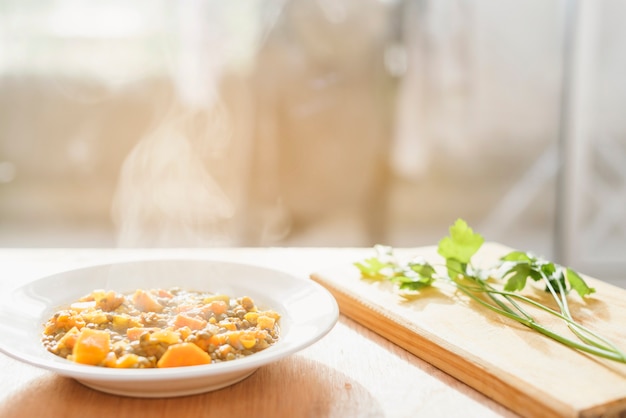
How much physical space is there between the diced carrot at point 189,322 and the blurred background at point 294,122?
3.87 metres

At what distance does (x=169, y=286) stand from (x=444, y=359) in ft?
1.57

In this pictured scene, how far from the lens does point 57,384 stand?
85 centimetres

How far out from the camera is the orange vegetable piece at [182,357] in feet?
2.57

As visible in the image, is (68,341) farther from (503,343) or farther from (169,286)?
(503,343)

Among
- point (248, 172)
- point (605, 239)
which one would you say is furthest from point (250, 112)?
point (605, 239)

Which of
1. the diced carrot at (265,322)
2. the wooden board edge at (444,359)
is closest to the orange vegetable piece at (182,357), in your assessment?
the diced carrot at (265,322)

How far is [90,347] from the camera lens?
80 cm

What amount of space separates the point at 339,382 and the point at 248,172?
14.1 ft

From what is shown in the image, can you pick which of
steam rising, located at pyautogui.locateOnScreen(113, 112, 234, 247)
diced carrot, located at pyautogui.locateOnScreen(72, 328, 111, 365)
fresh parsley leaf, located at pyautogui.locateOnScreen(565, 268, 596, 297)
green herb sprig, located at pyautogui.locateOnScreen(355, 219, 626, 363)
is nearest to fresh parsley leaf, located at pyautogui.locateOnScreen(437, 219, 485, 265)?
green herb sprig, located at pyautogui.locateOnScreen(355, 219, 626, 363)

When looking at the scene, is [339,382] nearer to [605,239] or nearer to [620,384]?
[620,384]

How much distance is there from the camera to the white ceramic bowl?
74 centimetres

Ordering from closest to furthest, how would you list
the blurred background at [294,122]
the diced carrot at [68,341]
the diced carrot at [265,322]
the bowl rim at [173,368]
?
the bowl rim at [173,368], the diced carrot at [68,341], the diced carrot at [265,322], the blurred background at [294,122]

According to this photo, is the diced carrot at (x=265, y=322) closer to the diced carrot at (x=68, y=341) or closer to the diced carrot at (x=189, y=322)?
the diced carrot at (x=189, y=322)

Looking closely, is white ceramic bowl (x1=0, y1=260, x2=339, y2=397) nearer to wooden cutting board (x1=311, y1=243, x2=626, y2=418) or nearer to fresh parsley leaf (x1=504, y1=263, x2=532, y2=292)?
wooden cutting board (x1=311, y1=243, x2=626, y2=418)
